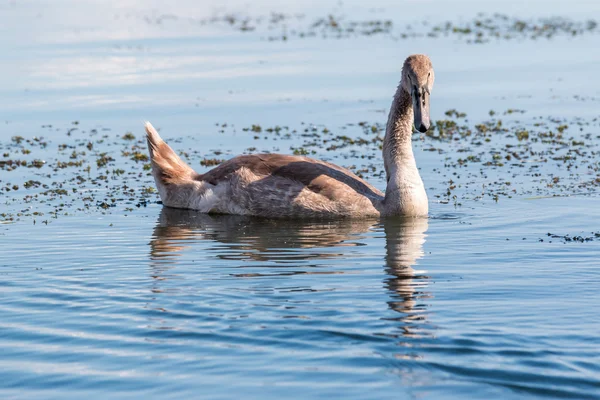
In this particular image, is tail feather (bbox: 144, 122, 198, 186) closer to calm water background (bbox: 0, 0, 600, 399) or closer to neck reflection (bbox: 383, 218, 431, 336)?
calm water background (bbox: 0, 0, 600, 399)

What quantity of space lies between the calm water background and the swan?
10.4 inches

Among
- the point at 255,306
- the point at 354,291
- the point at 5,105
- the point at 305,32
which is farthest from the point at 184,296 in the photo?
the point at 305,32

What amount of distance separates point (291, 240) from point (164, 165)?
328 centimetres

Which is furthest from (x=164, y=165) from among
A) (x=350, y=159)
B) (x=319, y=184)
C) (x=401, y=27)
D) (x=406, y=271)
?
(x=401, y=27)

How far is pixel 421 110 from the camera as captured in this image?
14.3 m

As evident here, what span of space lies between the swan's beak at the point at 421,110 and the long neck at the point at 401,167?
726mm

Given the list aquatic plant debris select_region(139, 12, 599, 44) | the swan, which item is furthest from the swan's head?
aquatic plant debris select_region(139, 12, 599, 44)

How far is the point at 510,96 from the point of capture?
24203mm

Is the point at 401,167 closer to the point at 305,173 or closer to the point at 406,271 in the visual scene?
the point at 305,173

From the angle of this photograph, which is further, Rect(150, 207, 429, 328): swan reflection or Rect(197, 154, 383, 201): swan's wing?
Rect(197, 154, 383, 201): swan's wing

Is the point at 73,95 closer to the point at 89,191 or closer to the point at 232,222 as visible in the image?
the point at 89,191

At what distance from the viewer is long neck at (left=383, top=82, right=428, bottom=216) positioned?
48.9 ft

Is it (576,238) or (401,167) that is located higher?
(401,167)

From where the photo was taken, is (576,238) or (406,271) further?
(576,238)
